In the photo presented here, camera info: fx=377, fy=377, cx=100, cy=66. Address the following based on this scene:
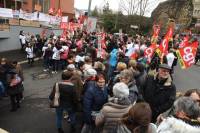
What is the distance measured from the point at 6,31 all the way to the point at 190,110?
20.5 meters

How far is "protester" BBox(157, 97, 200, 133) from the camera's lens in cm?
411

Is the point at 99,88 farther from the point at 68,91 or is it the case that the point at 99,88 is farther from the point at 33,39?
the point at 33,39

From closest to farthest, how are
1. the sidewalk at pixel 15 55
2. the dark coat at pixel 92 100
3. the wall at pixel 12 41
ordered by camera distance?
the dark coat at pixel 92 100
the sidewalk at pixel 15 55
the wall at pixel 12 41

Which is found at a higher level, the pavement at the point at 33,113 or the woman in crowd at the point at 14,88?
the woman in crowd at the point at 14,88

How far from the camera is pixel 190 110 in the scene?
4301 millimetres

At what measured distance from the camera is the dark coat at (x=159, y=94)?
6.59 m

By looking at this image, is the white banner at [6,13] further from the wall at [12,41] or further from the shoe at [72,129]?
the shoe at [72,129]

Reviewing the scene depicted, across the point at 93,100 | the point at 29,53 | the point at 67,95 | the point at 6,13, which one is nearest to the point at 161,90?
the point at 93,100

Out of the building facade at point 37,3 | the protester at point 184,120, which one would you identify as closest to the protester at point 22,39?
the building facade at point 37,3

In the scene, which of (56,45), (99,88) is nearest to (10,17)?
(56,45)

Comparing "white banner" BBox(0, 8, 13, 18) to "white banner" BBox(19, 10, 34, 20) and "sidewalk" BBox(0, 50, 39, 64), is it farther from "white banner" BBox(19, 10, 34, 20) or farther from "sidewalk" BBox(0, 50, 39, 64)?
"sidewalk" BBox(0, 50, 39, 64)

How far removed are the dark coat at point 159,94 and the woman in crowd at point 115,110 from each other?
1.51 meters

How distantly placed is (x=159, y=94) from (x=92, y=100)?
119 cm

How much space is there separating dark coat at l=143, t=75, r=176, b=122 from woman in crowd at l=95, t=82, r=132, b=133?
1.51 m
